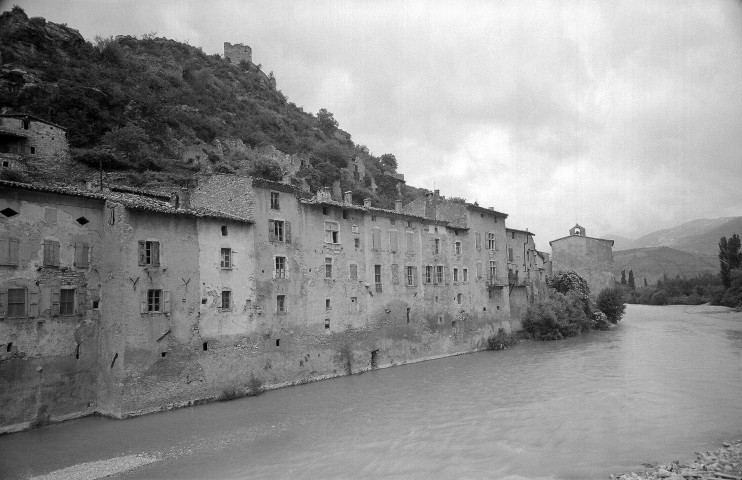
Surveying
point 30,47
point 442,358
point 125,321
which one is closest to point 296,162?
point 30,47

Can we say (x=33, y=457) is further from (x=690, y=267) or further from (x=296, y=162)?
(x=690, y=267)

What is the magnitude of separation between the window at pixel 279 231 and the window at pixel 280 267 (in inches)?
44.3

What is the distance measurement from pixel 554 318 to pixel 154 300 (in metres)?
36.0

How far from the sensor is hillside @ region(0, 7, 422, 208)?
43.0 meters

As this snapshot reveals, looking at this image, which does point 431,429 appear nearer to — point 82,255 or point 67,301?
point 67,301

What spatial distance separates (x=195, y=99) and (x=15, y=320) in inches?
2166

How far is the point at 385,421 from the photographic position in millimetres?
21078

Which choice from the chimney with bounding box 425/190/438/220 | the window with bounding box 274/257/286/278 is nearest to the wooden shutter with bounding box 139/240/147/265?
the window with bounding box 274/257/286/278

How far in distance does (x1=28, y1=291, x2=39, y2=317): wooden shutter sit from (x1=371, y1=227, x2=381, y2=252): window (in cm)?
1940

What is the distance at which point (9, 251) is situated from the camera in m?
18.9

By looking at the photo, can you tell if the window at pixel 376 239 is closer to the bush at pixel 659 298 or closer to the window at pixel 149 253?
the window at pixel 149 253

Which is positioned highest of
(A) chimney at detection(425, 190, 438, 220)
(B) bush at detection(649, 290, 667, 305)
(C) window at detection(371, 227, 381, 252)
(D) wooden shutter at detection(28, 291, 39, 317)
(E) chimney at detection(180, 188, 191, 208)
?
(A) chimney at detection(425, 190, 438, 220)

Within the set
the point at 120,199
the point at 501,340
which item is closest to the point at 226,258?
the point at 120,199

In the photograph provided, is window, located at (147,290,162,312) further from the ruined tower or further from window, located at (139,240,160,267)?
the ruined tower
